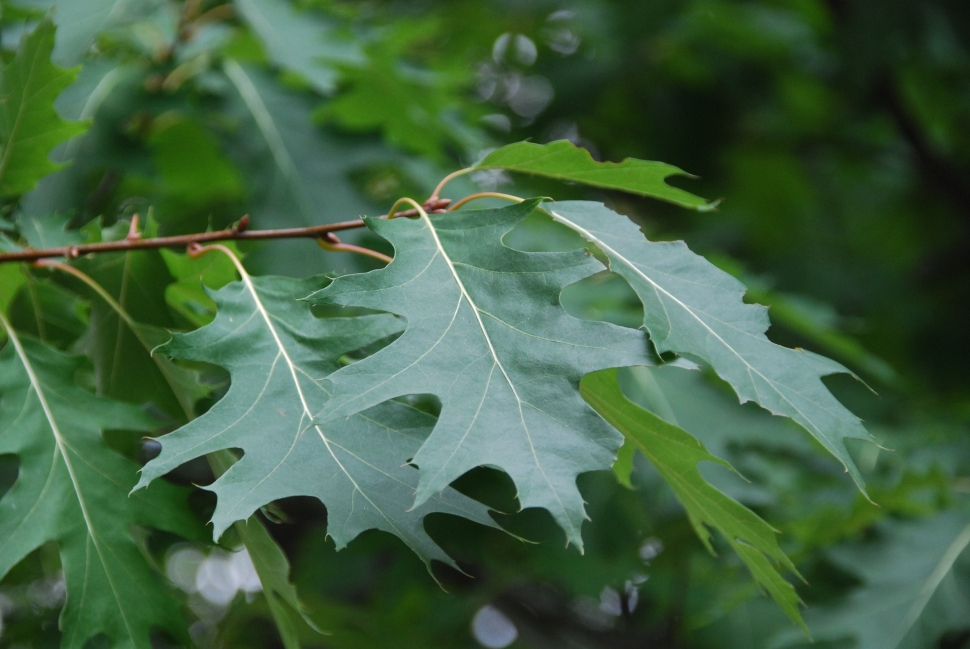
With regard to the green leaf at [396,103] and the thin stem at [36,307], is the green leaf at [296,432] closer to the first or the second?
the thin stem at [36,307]

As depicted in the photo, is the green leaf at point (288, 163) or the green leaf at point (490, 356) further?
the green leaf at point (288, 163)

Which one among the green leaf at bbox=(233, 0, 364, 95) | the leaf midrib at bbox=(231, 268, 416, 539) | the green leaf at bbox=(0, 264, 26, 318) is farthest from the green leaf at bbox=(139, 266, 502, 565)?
the green leaf at bbox=(233, 0, 364, 95)

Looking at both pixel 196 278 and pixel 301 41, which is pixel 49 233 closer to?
pixel 196 278

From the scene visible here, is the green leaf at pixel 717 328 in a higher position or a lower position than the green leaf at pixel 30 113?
lower

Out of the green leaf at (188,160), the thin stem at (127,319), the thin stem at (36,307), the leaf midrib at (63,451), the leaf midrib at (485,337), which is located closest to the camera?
the leaf midrib at (485,337)

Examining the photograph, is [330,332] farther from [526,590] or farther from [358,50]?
[526,590]

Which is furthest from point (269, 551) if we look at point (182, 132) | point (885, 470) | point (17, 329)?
point (885, 470)

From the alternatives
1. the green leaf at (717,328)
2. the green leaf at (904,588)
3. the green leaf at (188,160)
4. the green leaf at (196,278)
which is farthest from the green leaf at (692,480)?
the green leaf at (188,160)
